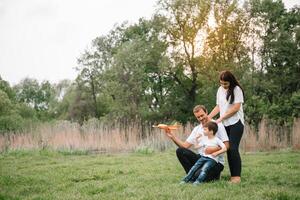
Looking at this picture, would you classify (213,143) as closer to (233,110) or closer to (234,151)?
(234,151)

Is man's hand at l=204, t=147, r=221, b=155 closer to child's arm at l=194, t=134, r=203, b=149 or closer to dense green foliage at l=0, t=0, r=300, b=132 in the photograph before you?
child's arm at l=194, t=134, r=203, b=149

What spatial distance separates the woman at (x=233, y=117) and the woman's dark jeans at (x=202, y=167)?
32 centimetres

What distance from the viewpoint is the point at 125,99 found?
112ft

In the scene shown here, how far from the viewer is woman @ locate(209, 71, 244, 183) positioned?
6.55 meters

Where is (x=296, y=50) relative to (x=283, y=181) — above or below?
above

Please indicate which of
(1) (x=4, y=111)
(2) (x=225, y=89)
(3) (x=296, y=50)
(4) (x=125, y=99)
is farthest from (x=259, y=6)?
(2) (x=225, y=89)

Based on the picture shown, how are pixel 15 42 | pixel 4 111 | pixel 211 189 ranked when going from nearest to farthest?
pixel 211 189, pixel 15 42, pixel 4 111

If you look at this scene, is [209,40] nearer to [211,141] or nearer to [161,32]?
[161,32]

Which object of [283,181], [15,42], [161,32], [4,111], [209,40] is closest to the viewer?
[283,181]

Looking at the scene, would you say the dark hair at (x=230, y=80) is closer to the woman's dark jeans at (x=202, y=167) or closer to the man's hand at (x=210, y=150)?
the man's hand at (x=210, y=150)

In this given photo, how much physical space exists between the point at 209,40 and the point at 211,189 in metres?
27.8

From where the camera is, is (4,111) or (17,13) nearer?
(17,13)

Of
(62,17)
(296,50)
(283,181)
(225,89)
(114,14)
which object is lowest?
(283,181)

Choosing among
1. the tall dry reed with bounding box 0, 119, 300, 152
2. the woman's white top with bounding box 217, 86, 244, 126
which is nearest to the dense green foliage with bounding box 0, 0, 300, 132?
the tall dry reed with bounding box 0, 119, 300, 152
